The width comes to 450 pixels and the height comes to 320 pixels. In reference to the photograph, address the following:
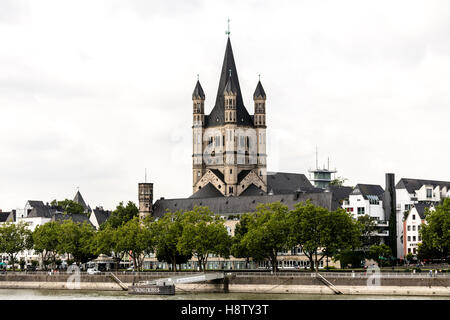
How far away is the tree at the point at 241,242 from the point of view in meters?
130

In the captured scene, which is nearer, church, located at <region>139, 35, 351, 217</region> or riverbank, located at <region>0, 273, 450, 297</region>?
riverbank, located at <region>0, 273, 450, 297</region>

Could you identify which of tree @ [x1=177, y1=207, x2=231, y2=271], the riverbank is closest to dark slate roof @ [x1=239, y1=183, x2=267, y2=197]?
tree @ [x1=177, y1=207, x2=231, y2=271]

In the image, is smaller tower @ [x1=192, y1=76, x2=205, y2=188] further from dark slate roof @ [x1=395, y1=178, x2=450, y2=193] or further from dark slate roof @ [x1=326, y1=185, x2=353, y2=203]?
dark slate roof @ [x1=395, y1=178, x2=450, y2=193]

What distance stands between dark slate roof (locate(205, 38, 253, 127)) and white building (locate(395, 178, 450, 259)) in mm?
44033

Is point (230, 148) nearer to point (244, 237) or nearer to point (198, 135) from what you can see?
point (198, 135)

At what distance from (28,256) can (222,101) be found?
49473 millimetres

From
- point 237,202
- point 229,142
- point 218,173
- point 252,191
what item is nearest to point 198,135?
point 229,142

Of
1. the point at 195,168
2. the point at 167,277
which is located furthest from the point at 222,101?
the point at 167,277

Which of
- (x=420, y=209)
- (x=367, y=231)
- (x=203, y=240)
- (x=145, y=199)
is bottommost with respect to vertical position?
(x=203, y=240)

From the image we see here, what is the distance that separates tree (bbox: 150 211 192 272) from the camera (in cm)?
13738

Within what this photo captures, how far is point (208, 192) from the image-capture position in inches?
7333

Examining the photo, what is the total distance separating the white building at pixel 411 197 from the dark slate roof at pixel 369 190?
5363 mm

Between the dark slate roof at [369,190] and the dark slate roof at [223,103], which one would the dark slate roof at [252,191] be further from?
the dark slate roof at [369,190]

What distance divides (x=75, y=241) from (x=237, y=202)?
28687mm
